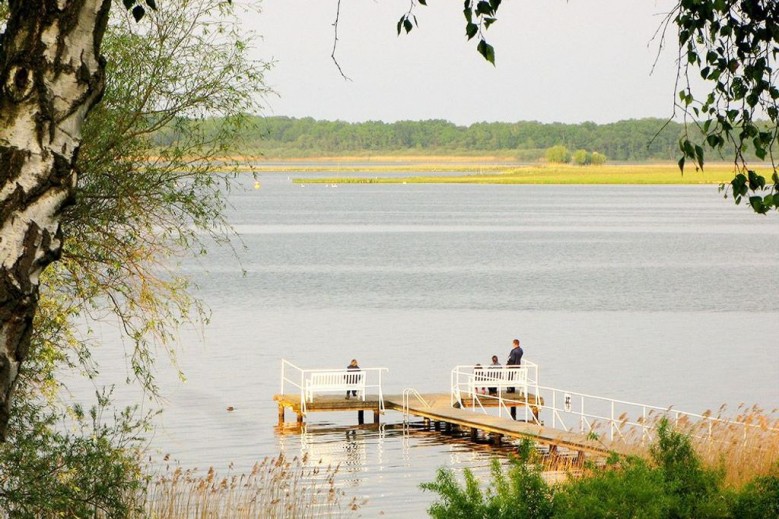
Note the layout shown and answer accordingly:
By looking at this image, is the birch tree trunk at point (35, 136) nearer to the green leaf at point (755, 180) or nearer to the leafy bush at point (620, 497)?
the green leaf at point (755, 180)

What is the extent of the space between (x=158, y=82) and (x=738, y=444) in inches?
408

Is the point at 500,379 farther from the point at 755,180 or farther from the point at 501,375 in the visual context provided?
the point at 755,180

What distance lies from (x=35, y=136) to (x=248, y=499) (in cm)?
1635

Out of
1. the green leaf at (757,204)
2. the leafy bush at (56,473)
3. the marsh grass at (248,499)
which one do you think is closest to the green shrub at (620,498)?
the green leaf at (757,204)

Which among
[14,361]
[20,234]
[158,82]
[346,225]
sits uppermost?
[158,82]

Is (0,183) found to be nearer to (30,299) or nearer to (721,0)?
(30,299)

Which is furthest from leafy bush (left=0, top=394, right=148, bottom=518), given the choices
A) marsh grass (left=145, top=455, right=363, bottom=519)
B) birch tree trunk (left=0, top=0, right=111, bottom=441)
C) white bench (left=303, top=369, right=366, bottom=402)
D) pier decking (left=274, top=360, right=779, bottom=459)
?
white bench (left=303, top=369, right=366, bottom=402)

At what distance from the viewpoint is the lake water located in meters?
32.2

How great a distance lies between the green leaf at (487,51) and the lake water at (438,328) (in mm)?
17860

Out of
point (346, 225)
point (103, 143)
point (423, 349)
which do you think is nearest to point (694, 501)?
point (103, 143)

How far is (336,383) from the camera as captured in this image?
1340 inches

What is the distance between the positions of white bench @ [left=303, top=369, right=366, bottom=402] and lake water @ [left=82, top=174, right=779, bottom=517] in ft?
4.15

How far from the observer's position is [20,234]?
5.18 meters

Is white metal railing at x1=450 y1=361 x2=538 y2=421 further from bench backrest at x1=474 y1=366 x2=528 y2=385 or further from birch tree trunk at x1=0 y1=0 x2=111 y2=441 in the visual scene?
birch tree trunk at x1=0 y1=0 x2=111 y2=441
